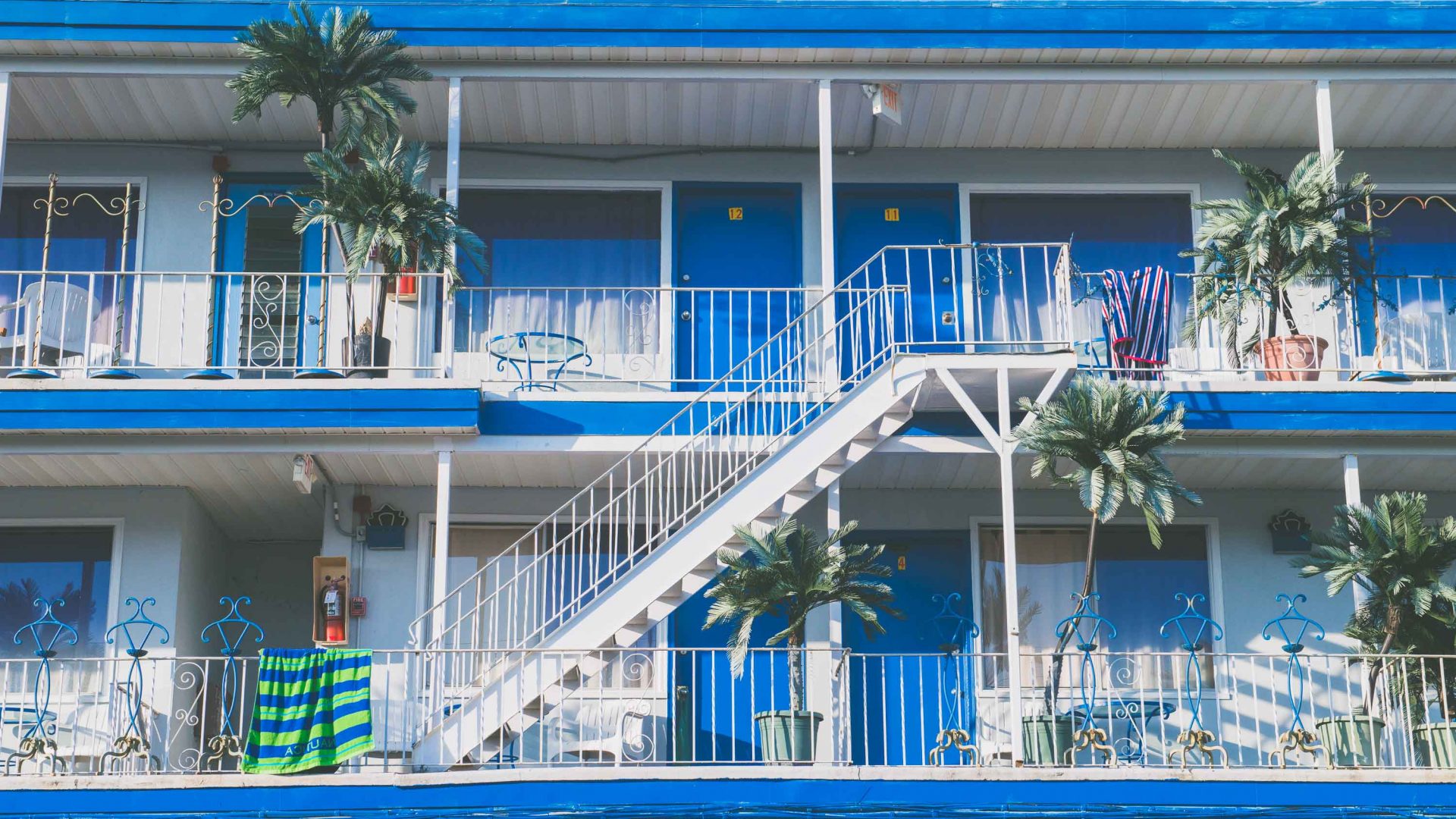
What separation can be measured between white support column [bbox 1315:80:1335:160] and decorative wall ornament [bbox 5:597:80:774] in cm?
950

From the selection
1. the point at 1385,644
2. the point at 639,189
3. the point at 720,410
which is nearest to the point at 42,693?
the point at 720,410

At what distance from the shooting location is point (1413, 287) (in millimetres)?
15523

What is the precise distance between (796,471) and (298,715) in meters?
3.67

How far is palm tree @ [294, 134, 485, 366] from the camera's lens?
1334 centimetres

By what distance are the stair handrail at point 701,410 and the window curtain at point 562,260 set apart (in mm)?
1143

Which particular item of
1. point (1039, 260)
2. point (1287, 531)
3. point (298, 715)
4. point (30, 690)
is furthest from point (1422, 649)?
point (30, 690)

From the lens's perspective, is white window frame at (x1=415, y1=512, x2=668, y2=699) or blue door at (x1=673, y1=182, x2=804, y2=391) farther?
blue door at (x1=673, y1=182, x2=804, y2=391)

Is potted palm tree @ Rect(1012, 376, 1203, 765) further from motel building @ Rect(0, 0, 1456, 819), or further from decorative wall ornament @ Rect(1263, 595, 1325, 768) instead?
decorative wall ornament @ Rect(1263, 595, 1325, 768)

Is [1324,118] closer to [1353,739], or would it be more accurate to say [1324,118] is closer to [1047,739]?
[1353,739]

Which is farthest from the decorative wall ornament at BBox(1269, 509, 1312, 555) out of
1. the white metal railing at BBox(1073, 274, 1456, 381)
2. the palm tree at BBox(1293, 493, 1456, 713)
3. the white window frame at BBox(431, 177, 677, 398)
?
the white window frame at BBox(431, 177, 677, 398)

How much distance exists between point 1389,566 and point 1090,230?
14.3 feet

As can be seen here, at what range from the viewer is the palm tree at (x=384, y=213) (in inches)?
525

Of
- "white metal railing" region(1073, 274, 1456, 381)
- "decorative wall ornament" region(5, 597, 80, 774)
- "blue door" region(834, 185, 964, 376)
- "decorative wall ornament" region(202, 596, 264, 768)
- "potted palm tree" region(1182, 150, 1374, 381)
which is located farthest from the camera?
"blue door" region(834, 185, 964, 376)

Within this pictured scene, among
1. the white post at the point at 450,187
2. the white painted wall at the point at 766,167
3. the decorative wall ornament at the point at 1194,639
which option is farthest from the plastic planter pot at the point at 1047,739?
the white post at the point at 450,187
